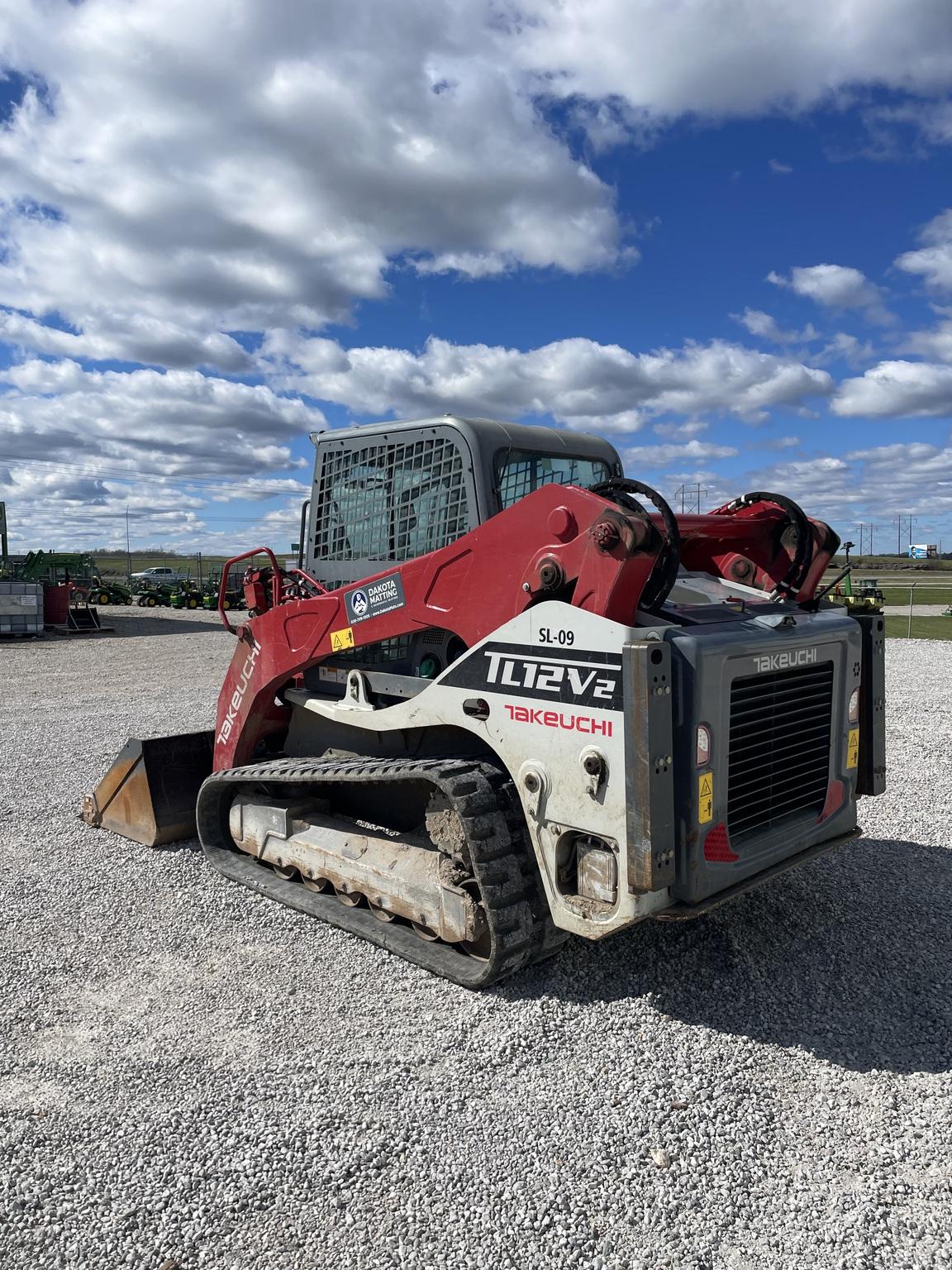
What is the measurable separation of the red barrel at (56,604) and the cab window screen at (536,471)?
81.7 ft

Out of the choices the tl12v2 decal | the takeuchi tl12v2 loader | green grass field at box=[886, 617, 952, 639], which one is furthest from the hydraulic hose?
green grass field at box=[886, 617, 952, 639]

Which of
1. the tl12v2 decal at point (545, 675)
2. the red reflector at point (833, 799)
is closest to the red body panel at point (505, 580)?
the tl12v2 decal at point (545, 675)

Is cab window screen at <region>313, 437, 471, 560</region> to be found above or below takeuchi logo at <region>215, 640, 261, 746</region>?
above

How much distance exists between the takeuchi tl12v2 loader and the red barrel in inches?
921

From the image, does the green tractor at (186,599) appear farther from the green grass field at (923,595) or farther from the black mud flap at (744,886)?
the black mud flap at (744,886)

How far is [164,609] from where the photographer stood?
3656 cm

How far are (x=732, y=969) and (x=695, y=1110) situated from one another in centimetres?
111

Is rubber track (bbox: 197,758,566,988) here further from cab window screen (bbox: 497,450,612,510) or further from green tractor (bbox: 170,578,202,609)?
green tractor (bbox: 170,578,202,609)

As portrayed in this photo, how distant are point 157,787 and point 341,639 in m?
2.25

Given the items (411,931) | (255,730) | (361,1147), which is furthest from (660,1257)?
(255,730)

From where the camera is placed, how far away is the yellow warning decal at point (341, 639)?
4949mm

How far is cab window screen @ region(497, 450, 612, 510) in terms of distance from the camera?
193 inches

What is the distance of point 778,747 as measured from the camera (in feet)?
13.7

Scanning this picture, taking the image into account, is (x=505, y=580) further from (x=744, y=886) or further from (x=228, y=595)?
(x=228, y=595)
